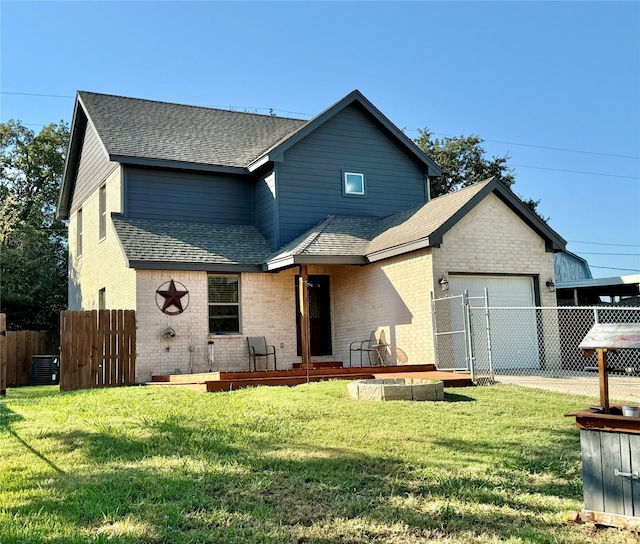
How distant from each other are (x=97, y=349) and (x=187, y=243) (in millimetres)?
3368

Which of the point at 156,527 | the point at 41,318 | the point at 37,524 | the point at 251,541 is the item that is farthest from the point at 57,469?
the point at 41,318

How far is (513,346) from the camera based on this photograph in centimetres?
1487

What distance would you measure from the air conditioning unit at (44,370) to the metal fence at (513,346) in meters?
11.9

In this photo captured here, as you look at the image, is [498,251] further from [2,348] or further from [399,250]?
[2,348]

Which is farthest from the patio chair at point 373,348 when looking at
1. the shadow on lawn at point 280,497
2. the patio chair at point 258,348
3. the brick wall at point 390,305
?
the shadow on lawn at point 280,497

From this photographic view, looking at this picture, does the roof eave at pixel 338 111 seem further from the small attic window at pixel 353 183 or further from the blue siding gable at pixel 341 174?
the small attic window at pixel 353 183

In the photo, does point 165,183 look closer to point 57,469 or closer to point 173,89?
point 57,469

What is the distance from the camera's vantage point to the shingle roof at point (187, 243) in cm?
1529

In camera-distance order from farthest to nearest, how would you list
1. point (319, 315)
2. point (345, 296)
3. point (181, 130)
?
point (181, 130)
point (319, 315)
point (345, 296)

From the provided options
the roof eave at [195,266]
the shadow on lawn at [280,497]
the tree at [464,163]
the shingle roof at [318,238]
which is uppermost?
the tree at [464,163]

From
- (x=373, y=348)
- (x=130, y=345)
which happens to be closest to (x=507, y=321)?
(x=373, y=348)

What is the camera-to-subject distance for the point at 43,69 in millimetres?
21547

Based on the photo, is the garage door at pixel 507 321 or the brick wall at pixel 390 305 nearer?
the brick wall at pixel 390 305

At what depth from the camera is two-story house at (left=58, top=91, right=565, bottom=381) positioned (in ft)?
48.6
